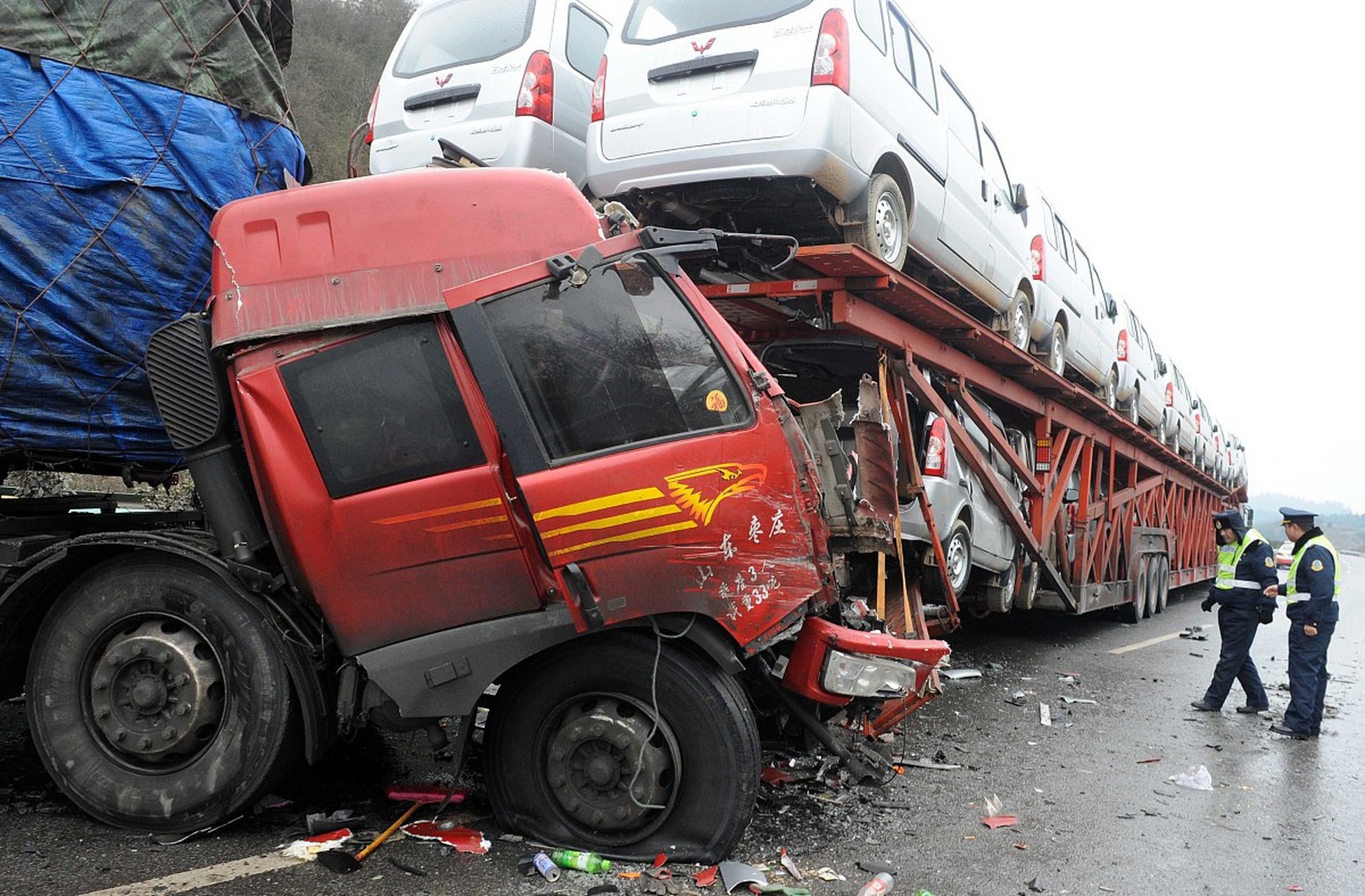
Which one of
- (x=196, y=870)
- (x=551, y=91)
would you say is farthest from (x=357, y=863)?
(x=551, y=91)

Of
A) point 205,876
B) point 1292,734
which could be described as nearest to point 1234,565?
point 1292,734

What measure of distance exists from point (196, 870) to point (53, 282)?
2.09m

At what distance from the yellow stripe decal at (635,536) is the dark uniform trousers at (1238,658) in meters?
5.33

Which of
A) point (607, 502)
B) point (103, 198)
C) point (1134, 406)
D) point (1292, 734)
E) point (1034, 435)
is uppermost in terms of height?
point (1134, 406)

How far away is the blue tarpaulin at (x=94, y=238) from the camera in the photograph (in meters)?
3.54

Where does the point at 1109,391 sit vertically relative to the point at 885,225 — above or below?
below

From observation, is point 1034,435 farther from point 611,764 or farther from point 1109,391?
point 611,764

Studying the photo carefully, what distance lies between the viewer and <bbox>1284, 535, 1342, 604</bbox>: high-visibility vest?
6.72 m

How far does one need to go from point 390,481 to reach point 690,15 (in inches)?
130

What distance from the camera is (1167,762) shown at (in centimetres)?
541

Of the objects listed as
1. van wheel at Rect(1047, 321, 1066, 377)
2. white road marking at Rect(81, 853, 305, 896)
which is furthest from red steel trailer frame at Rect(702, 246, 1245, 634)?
white road marking at Rect(81, 853, 305, 896)

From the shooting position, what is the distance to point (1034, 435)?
880cm

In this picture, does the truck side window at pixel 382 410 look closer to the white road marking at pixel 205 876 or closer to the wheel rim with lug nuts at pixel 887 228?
the white road marking at pixel 205 876

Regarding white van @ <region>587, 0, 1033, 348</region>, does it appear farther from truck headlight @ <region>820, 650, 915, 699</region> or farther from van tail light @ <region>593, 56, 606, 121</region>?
truck headlight @ <region>820, 650, 915, 699</region>
